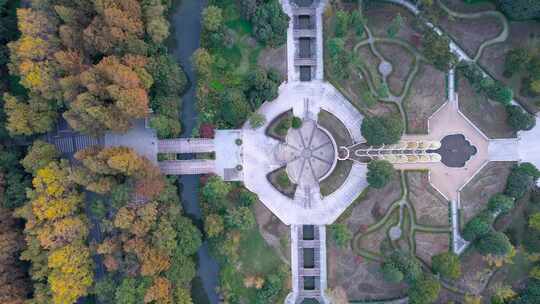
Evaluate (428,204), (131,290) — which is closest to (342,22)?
(428,204)

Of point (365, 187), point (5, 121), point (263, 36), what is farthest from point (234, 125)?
point (5, 121)

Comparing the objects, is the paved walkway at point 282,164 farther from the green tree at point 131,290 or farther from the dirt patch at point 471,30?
the green tree at point 131,290

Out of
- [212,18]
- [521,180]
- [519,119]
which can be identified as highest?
[212,18]

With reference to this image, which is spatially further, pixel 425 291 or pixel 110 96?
pixel 425 291

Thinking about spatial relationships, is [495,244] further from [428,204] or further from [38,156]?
[38,156]

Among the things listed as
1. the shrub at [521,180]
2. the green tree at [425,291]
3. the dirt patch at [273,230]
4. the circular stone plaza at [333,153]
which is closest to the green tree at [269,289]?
the circular stone plaza at [333,153]

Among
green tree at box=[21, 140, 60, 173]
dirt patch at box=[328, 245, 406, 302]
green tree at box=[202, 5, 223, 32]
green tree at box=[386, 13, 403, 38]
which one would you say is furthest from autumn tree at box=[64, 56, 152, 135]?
dirt patch at box=[328, 245, 406, 302]
